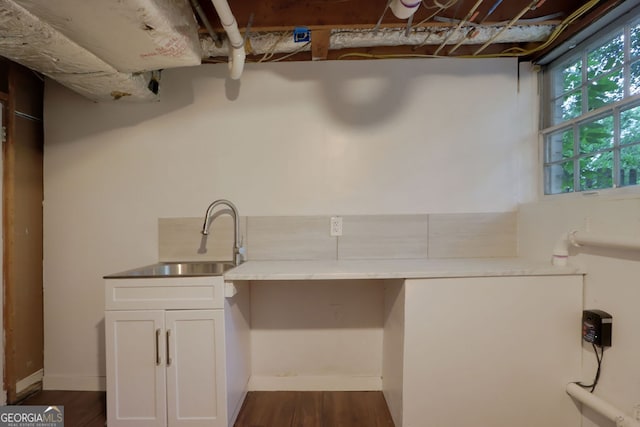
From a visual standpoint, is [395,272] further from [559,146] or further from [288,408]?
[559,146]

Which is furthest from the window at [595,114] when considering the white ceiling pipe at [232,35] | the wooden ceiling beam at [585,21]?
the white ceiling pipe at [232,35]

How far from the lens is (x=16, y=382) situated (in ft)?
5.53

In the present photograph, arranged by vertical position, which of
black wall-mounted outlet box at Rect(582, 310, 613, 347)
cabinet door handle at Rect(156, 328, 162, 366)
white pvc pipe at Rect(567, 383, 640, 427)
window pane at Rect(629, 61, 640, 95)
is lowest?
white pvc pipe at Rect(567, 383, 640, 427)

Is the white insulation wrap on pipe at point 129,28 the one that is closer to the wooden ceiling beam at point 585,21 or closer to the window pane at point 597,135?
the wooden ceiling beam at point 585,21

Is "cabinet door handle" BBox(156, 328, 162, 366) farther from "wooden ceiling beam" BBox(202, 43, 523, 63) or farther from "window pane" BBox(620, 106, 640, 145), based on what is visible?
"window pane" BBox(620, 106, 640, 145)

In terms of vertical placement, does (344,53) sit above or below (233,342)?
above

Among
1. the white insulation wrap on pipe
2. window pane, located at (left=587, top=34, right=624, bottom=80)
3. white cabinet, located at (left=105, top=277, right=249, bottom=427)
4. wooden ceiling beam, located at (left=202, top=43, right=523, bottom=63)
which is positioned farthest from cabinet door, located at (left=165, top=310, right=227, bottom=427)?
window pane, located at (left=587, top=34, right=624, bottom=80)

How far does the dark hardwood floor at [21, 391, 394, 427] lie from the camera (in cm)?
152

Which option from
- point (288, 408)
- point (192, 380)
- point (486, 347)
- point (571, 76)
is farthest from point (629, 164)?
point (192, 380)

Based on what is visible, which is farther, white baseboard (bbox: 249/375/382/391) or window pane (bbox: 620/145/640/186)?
white baseboard (bbox: 249/375/382/391)

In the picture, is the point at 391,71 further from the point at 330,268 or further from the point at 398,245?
the point at 330,268

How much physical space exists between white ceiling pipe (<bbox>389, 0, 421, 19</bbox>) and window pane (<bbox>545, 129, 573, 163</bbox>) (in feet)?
4.08

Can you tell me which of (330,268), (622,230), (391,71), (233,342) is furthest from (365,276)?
(391,71)

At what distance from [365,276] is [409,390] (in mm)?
608
